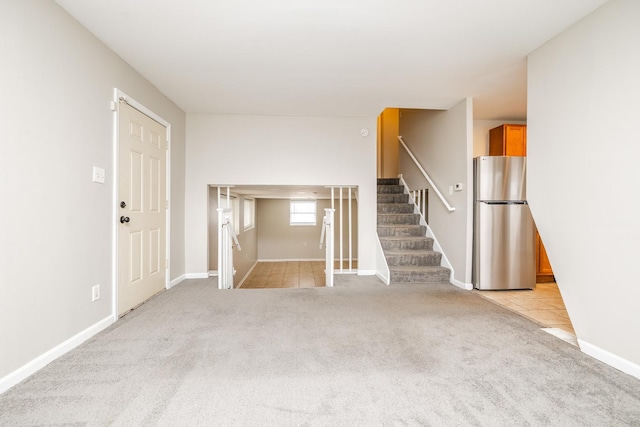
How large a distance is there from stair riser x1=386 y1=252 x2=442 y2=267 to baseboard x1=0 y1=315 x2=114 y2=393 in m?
3.33

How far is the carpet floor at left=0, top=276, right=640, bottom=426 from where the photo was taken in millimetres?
1432

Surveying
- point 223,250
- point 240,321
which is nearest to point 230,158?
point 223,250

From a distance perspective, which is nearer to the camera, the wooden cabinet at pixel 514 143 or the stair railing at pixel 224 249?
the stair railing at pixel 224 249

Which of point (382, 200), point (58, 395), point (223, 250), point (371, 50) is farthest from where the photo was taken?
point (382, 200)

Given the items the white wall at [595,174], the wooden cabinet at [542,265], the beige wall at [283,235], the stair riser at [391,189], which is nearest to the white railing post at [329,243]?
the stair riser at [391,189]

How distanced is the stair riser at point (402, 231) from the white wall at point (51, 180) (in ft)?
11.5

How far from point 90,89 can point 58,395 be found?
2117 mm

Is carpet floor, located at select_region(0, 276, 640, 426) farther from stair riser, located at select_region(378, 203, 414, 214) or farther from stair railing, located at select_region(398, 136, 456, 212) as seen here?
stair riser, located at select_region(378, 203, 414, 214)

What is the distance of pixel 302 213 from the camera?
10.3 metres

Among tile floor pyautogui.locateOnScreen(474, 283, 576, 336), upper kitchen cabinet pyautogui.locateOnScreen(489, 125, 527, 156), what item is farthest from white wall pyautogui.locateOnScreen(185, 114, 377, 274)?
upper kitchen cabinet pyautogui.locateOnScreen(489, 125, 527, 156)

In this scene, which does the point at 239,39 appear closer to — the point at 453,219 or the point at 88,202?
the point at 88,202

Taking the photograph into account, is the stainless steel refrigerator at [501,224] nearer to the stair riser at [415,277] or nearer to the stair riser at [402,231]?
the stair riser at [415,277]

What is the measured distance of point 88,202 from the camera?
2328 mm

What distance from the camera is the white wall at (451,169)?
3775 millimetres
